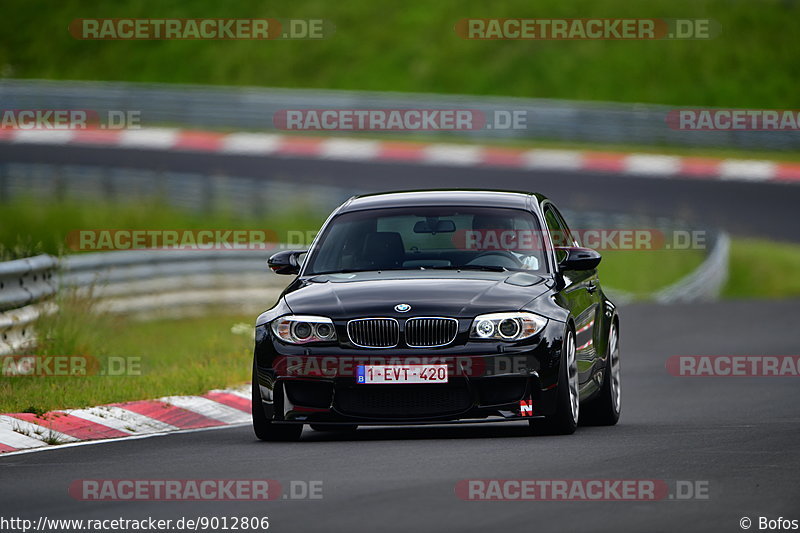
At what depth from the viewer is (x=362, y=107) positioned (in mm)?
38156

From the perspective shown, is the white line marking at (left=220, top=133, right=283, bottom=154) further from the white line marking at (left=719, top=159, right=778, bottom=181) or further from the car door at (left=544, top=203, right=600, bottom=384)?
the car door at (left=544, top=203, right=600, bottom=384)

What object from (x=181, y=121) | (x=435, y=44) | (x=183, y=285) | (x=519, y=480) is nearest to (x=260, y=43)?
(x=435, y=44)

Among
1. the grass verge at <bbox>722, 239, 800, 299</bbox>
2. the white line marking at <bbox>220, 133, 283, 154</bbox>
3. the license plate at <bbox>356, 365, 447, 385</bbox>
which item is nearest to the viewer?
the license plate at <bbox>356, 365, 447, 385</bbox>

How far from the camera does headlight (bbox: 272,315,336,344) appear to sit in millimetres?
9875

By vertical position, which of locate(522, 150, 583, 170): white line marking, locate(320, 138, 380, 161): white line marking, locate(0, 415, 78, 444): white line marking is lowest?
locate(0, 415, 78, 444): white line marking

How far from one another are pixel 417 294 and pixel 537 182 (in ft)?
81.0

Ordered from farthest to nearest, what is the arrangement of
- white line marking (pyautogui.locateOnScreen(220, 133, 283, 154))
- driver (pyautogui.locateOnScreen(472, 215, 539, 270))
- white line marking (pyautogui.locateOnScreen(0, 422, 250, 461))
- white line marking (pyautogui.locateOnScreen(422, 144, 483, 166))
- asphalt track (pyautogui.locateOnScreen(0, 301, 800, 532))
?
white line marking (pyautogui.locateOnScreen(220, 133, 283, 154)) → white line marking (pyautogui.locateOnScreen(422, 144, 483, 166)) → driver (pyautogui.locateOnScreen(472, 215, 539, 270)) → white line marking (pyautogui.locateOnScreen(0, 422, 250, 461)) → asphalt track (pyautogui.locateOnScreen(0, 301, 800, 532))

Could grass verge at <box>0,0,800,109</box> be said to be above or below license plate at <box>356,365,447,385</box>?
above

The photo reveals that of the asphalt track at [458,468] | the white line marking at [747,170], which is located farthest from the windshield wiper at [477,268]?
the white line marking at [747,170]

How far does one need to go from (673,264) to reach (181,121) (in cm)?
1622

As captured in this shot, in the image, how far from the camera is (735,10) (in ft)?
152

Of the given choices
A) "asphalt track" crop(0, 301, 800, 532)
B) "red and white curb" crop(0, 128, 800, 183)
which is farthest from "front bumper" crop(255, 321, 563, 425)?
"red and white curb" crop(0, 128, 800, 183)

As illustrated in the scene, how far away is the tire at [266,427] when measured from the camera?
400 inches

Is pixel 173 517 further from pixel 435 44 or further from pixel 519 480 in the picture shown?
pixel 435 44
